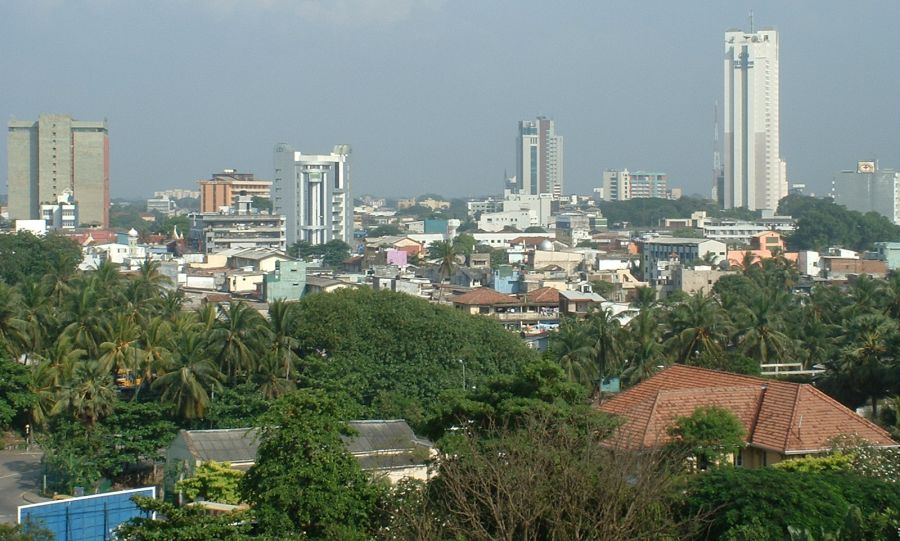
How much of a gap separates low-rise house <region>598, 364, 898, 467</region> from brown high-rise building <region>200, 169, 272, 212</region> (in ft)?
264

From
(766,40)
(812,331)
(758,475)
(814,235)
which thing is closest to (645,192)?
(766,40)

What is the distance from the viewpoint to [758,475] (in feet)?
40.8

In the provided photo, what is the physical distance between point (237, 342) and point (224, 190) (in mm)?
75248

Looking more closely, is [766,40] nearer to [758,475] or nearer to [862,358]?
[862,358]

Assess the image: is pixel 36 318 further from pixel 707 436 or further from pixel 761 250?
pixel 761 250

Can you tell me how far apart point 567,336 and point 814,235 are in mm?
55814

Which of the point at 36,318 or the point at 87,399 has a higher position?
the point at 36,318

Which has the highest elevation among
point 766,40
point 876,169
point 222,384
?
point 766,40

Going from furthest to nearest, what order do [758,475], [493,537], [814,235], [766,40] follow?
[766,40]
[814,235]
[758,475]
[493,537]

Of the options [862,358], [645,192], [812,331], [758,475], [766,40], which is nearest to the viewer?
[758,475]

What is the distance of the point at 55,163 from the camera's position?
91.2 metres

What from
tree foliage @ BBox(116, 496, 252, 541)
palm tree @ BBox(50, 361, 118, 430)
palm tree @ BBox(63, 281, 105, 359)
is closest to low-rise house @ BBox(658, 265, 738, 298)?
palm tree @ BBox(63, 281, 105, 359)

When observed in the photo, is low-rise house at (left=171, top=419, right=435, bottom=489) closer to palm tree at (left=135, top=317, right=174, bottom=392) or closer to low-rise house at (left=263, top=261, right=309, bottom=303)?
palm tree at (left=135, top=317, right=174, bottom=392)

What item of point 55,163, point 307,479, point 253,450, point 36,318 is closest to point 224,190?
point 55,163
